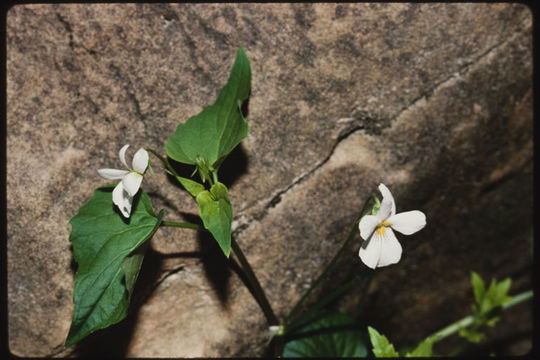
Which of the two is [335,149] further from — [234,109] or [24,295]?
[24,295]

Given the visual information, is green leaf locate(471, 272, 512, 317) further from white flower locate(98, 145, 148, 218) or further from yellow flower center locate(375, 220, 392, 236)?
white flower locate(98, 145, 148, 218)

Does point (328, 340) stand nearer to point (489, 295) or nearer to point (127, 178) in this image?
point (489, 295)

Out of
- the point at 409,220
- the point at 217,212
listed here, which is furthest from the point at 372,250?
the point at 217,212

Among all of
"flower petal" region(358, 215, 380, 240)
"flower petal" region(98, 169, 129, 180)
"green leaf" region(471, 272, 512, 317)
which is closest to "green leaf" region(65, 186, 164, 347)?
"flower petal" region(98, 169, 129, 180)

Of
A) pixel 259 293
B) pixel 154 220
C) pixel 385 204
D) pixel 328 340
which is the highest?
pixel 385 204

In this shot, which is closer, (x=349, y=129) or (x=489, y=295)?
(x=349, y=129)

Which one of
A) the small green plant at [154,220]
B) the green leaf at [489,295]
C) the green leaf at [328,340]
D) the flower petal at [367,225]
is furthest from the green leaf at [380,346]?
the green leaf at [489,295]
